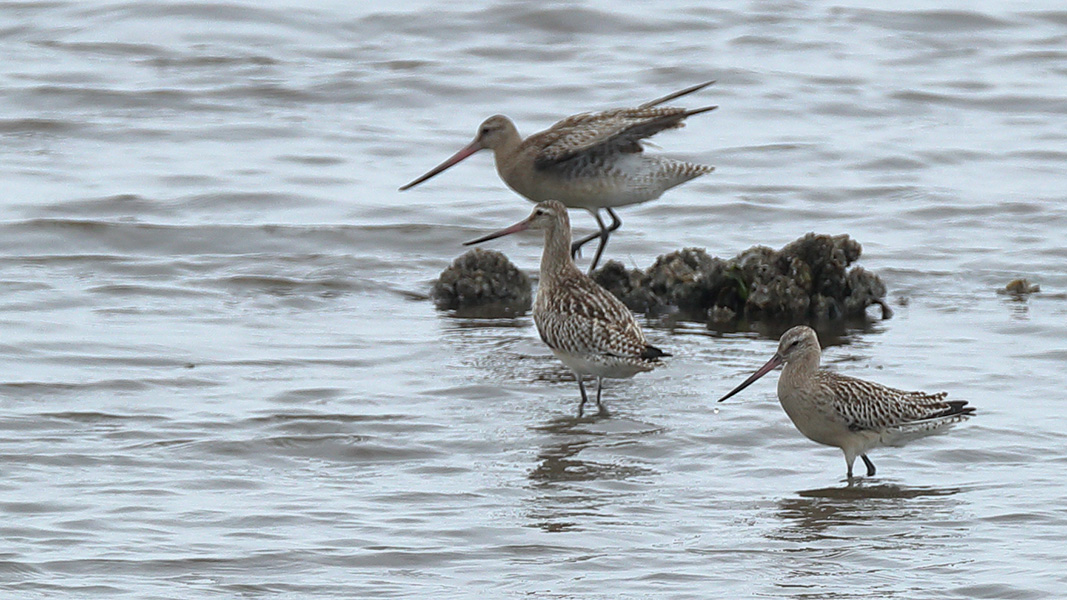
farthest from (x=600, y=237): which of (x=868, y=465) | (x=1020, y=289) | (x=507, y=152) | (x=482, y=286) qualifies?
(x=868, y=465)

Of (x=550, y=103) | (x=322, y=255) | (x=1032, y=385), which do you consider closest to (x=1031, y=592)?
(x=1032, y=385)

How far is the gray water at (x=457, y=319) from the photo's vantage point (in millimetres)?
5863

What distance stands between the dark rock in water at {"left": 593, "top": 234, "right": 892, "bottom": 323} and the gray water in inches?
13.4

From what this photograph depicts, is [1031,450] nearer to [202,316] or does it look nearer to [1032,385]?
[1032,385]

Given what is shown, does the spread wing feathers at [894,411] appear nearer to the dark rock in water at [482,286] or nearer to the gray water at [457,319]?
the gray water at [457,319]

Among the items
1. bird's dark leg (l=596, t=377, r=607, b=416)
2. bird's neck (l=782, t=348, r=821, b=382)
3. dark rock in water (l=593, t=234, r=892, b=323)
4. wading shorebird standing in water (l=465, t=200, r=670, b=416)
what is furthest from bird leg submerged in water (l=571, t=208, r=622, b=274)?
bird's neck (l=782, t=348, r=821, b=382)

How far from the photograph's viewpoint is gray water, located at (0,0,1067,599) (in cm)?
586

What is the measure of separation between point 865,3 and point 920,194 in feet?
27.2

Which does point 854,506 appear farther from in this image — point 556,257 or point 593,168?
point 593,168

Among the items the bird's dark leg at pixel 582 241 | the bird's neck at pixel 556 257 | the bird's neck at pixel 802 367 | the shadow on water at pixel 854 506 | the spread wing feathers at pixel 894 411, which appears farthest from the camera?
the bird's dark leg at pixel 582 241

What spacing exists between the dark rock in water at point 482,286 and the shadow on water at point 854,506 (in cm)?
349

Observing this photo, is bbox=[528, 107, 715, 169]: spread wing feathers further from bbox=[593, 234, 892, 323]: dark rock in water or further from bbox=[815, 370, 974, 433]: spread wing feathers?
bbox=[815, 370, 974, 433]: spread wing feathers

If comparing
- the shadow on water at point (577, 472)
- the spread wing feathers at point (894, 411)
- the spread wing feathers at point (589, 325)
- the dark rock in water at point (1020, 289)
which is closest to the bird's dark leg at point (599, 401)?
the shadow on water at point (577, 472)

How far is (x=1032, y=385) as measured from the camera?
8.16 m
